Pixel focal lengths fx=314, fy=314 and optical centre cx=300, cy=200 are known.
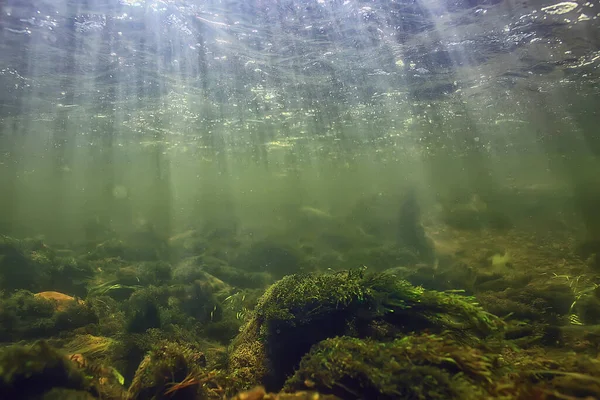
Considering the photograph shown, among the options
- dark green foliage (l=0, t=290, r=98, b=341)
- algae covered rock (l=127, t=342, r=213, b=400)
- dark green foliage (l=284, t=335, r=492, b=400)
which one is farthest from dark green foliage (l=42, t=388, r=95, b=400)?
dark green foliage (l=0, t=290, r=98, b=341)

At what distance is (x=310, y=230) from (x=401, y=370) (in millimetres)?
24292

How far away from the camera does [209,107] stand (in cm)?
1936

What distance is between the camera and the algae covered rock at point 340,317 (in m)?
3.38

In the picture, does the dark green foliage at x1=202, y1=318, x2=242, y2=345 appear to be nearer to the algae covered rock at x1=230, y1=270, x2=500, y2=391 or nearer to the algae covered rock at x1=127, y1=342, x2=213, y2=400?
the algae covered rock at x1=230, y1=270, x2=500, y2=391

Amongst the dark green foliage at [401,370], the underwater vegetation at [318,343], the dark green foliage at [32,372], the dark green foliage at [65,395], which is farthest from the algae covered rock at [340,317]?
the dark green foliage at [32,372]

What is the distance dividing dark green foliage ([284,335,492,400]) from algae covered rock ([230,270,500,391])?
0.53 m

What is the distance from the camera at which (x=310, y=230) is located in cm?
2683

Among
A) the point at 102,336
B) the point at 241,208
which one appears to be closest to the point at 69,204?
the point at 241,208

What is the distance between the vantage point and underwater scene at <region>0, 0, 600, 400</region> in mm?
3186

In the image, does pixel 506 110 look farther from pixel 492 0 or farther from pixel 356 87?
pixel 492 0

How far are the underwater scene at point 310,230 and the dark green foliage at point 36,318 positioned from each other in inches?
1.7

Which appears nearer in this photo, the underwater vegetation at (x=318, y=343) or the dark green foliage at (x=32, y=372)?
the underwater vegetation at (x=318, y=343)

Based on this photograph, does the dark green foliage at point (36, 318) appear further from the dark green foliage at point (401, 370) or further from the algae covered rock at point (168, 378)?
the dark green foliage at point (401, 370)

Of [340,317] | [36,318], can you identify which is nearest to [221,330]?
[36,318]
